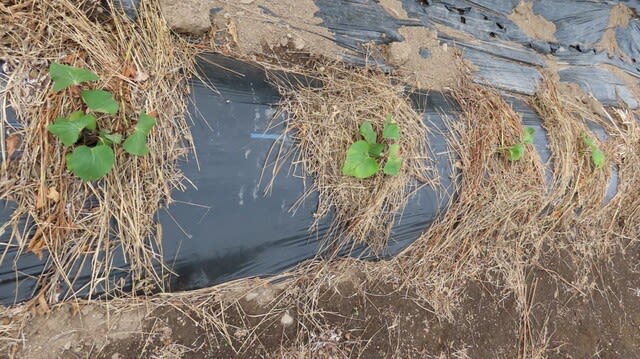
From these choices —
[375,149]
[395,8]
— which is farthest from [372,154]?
[395,8]

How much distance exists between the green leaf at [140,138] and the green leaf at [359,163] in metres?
0.65

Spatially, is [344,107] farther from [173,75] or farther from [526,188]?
[526,188]

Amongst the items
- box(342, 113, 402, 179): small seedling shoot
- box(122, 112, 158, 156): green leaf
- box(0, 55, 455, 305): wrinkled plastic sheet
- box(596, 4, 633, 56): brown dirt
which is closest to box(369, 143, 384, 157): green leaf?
box(342, 113, 402, 179): small seedling shoot

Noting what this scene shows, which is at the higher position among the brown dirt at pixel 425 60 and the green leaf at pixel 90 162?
the brown dirt at pixel 425 60

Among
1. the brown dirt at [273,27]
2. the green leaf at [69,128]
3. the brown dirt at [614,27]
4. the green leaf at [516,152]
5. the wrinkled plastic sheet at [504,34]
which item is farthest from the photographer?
the brown dirt at [614,27]

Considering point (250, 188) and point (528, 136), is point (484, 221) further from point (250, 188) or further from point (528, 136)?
point (250, 188)

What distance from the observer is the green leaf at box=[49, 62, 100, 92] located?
109 centimetres

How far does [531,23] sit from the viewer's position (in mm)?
2283

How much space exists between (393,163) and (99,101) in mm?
954

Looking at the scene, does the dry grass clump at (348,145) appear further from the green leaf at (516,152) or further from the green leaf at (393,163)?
the green leaf at (516,152)

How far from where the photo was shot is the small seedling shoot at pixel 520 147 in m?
1.87

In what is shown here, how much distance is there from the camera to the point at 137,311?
1281mm

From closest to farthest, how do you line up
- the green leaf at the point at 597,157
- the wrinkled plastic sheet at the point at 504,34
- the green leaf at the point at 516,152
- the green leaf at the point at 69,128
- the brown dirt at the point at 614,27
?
1. the green leaf at the point at 69,128
2. the wrinkled plastic sheet at the point at 504,34
3. the green leaf at the point at 516,152
4. the green leaf at the point at 597,157
5. the brown dirt at the point at 614,27

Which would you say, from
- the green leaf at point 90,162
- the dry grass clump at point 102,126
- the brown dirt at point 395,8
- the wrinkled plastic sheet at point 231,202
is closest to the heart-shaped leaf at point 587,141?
the brown dirt at point 395,8
